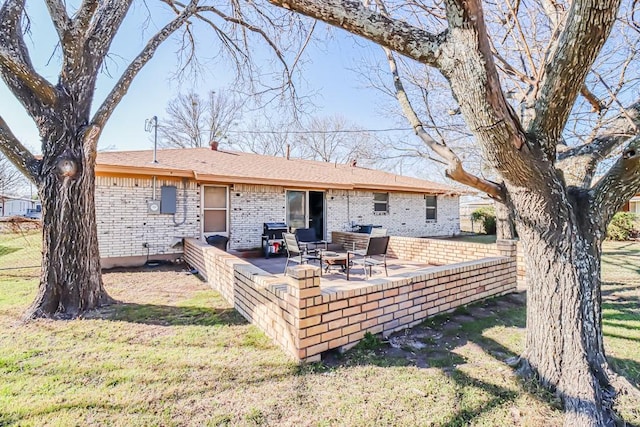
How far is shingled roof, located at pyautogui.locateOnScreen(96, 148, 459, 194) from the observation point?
8117 mm

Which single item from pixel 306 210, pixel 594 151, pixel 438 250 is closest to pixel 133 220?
pixel 306 210

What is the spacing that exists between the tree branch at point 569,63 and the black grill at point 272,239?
7754 millimetres

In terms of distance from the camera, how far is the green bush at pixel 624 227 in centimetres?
1347

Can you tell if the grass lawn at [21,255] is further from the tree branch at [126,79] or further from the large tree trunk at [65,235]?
the tree branch at [126,79]

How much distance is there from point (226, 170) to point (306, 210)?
3072 mm

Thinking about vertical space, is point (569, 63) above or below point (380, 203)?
above

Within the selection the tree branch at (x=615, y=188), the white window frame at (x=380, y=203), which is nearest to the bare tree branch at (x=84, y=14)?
the tree branch at (x=615, y=188)

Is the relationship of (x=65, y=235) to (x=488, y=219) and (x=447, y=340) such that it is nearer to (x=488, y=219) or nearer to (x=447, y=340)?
(x=447, y=340)

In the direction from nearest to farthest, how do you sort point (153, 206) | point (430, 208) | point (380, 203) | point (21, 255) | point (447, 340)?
1. point (447, 340)
2. point (153, 206)
3. point (21, 255)
4. point (380, 203)
5. point (430, 208)

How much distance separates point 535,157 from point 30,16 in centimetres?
871

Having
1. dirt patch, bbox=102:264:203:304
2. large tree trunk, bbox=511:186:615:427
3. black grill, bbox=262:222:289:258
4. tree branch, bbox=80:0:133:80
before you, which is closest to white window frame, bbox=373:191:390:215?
black grill, bbox=262:222:289:258

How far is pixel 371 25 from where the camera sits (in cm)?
218

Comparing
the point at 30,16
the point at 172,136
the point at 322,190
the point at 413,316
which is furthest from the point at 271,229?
the point at 172,136

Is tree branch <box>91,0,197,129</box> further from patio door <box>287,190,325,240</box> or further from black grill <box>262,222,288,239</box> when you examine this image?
patio door <box>287,190,325,240</box>
